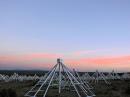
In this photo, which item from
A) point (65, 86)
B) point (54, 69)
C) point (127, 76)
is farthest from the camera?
point (127, 76)

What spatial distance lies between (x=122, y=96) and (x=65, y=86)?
14395 millimetres

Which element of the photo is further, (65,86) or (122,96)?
(65,86)

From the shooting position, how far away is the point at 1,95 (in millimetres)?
33156

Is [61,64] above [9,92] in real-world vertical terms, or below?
above

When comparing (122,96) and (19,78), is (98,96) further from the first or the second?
(19,78)

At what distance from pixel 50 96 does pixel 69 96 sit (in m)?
2.33

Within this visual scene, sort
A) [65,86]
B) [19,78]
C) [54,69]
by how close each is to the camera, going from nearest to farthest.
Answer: [54,69] → [65,86] → [19,78]

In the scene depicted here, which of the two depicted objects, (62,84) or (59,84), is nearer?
(59,84)

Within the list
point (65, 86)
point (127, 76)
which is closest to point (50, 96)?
point (65, 86)

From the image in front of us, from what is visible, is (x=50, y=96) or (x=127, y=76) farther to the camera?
(x=127, y=76)

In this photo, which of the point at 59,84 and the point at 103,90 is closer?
the point at 59,84

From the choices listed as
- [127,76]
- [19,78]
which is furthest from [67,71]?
[127,76]

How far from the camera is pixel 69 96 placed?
118 feet

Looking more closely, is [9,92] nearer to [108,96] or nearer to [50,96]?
[50,96]
